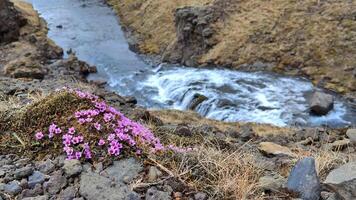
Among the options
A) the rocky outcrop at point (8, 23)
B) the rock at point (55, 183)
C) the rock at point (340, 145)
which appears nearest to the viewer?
the rock at point (55, 183)

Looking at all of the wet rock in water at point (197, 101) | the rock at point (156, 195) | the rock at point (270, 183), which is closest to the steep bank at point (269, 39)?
the wet rock in water at point (197, 101)

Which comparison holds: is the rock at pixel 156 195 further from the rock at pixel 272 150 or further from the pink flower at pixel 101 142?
the rock at pixel 272 150

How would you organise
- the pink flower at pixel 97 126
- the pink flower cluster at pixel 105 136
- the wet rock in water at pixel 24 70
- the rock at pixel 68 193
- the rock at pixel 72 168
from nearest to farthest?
the rock at pixel 68 193 → the rock at pixel 72 168 → the pink flower cluster at pixel 105 136 → the pink flower at pixel 97 126 → the wet rock in water at pixel 24 70

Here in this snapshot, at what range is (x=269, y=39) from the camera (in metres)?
24.1

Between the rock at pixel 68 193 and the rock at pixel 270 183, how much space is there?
5.94 ft

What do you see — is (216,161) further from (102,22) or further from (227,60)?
(102,22)

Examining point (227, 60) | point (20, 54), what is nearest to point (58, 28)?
point (20, 54)

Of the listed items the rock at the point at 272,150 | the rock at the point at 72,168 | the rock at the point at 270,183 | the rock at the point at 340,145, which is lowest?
the rock at the point at 340,145

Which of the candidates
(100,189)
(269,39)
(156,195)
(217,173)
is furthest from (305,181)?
(269,39)

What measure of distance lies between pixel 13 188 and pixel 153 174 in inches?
52.3

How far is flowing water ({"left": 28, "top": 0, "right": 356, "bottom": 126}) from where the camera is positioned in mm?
17219

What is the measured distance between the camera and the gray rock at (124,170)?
15.6ft

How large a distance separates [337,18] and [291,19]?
2307 millimetres

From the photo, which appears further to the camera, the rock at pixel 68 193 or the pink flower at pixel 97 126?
the pink flower at pixel 97 126
